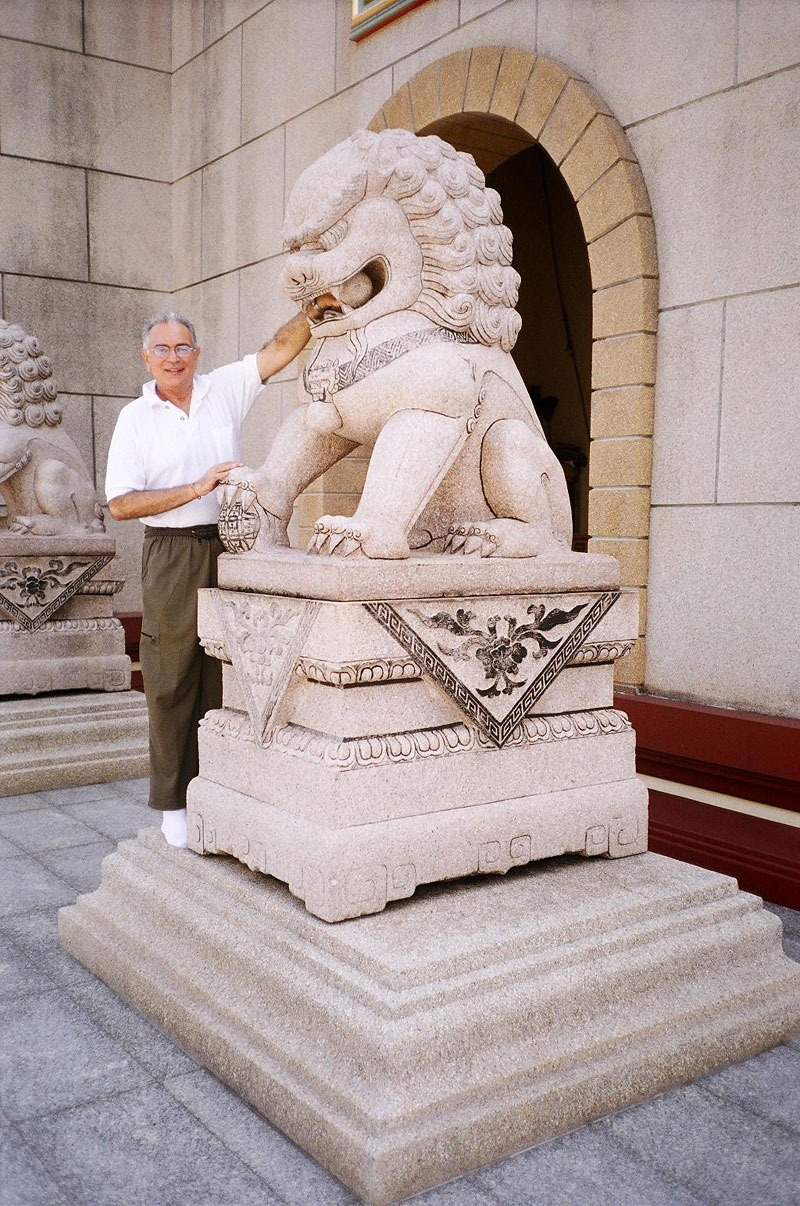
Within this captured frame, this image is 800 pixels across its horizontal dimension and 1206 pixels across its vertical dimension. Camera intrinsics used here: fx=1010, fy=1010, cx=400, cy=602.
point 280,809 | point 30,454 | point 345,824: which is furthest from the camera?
point 30,454

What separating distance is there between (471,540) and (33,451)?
297cm

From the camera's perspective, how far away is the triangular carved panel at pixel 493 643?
2.13 m

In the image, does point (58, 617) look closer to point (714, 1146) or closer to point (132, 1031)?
point (132, 1031)

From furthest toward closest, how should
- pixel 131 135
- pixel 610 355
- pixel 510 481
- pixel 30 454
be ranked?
pixel 131 135, pixel 30 454, pixel 610 355, pixel 510 481

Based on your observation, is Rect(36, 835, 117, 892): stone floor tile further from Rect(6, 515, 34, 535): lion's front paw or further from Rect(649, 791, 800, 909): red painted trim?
Rect(649, 791, 800, 909): red painted trim

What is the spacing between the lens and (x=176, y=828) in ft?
8.71

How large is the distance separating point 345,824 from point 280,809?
215 millimetres

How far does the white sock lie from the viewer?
8.52 feet

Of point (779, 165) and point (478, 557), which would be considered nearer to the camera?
point (478, 557)

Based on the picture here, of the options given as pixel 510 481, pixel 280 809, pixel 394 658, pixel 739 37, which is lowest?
pixel 280 809

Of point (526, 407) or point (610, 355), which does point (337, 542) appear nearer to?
point (526, 407)

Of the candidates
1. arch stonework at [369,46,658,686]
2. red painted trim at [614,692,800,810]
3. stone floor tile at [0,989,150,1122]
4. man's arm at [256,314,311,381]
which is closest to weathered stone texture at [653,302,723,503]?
arch stonework at [369,46,658,686]

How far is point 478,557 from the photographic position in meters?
2.30

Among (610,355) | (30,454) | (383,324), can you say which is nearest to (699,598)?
(610,355)
